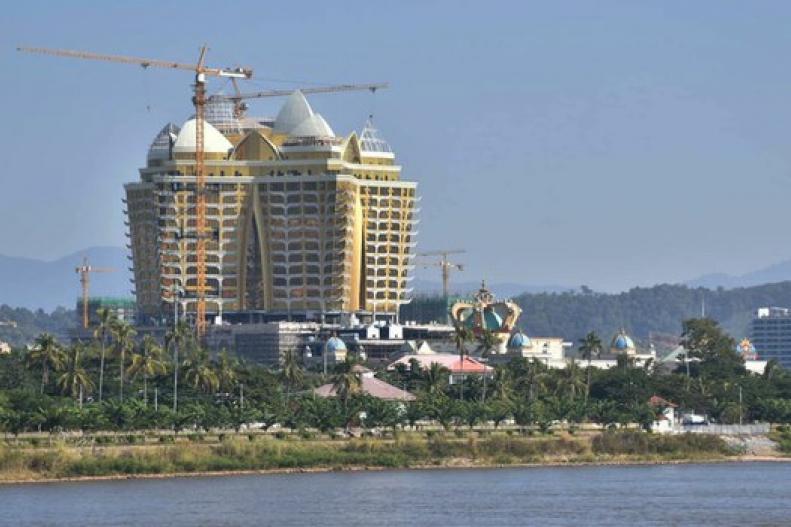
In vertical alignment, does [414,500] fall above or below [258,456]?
below

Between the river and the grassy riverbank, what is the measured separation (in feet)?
9.96

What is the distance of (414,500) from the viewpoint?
505ft

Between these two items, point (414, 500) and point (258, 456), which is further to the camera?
point (258, 456)

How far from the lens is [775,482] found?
17700 cm

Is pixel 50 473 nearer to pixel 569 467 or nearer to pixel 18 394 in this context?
pixel 18 394

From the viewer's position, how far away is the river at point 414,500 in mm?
140000

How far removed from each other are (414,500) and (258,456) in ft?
101

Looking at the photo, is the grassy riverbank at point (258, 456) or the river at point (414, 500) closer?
the river at point (414, 500)

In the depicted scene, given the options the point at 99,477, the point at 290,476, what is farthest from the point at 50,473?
the point at 290,476

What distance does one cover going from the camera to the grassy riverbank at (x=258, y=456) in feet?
555

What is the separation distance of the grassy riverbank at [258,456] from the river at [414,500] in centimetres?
304

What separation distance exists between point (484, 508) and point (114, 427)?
4350 cm

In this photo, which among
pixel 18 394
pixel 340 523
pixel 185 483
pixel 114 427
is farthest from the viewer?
pixel 18 394

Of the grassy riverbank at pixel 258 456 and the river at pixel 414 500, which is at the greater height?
the grassy riverbank at pixel 258 456
